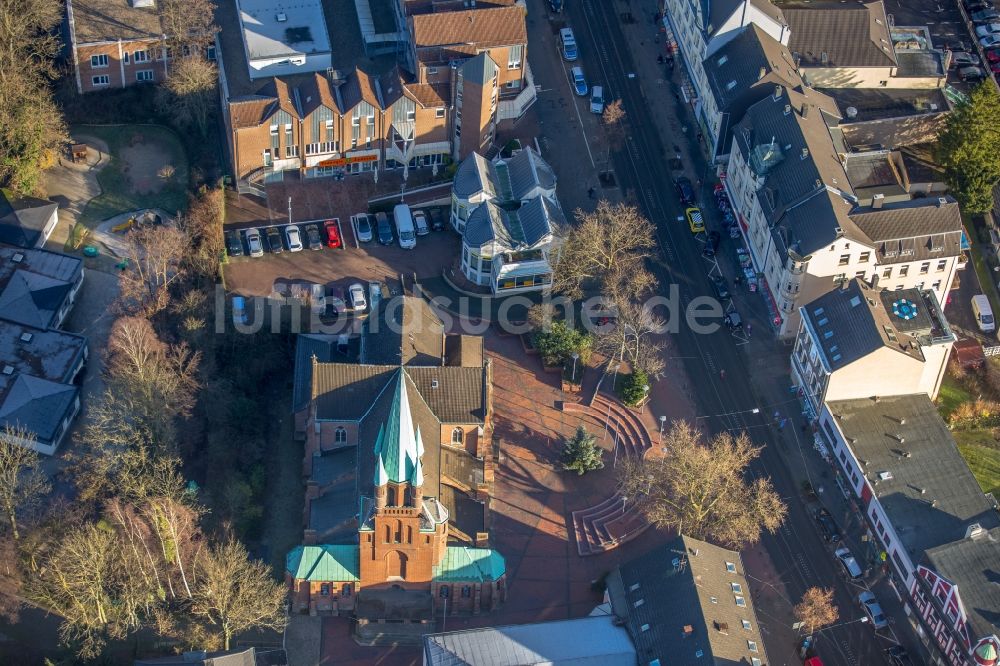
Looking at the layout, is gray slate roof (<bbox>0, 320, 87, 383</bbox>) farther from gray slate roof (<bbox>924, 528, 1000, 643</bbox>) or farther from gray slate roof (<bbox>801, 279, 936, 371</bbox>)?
gray slate roof (<bbox>924, 528, 1000, 643</bbox>)

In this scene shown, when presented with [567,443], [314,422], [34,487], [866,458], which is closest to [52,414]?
[34,487]

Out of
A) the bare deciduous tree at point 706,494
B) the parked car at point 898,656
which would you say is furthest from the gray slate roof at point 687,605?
the parked car at point 898,656

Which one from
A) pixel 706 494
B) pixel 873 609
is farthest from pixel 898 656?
pixel 706 494

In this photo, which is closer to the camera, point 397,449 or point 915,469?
point 397,449

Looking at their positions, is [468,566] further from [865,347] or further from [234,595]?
[865,347]

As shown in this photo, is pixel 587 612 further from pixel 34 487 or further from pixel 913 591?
pixel 34 487

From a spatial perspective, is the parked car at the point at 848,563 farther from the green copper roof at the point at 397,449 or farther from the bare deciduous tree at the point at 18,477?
the bare deciduous tree at the point at 18,477
